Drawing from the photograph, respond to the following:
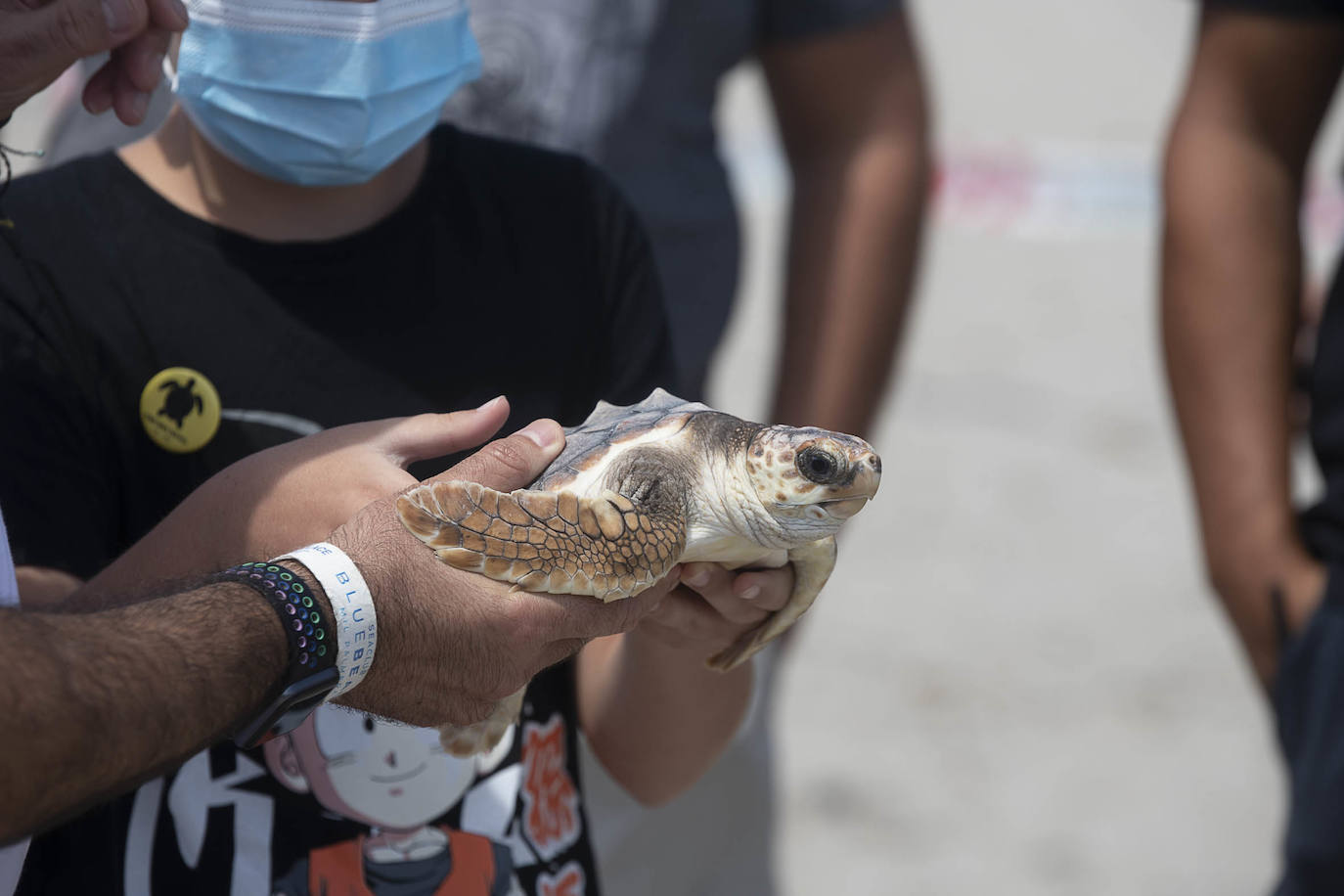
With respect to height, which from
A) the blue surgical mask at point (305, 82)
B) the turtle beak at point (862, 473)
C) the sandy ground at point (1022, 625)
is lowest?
the sandy ground at point (1022, 625)

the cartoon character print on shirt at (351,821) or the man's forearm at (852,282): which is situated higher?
the cartoon character print on shirt at (351,821)

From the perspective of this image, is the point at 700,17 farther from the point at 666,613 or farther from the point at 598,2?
the point at 666,613

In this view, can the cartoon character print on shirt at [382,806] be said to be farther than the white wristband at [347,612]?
Yes

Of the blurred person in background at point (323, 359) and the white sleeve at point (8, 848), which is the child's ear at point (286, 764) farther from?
the white sleeve at point (8, 848)

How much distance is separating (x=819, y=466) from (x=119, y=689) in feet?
1.55

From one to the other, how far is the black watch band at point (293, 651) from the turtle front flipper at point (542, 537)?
0.27ft

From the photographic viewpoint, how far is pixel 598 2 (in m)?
1.51

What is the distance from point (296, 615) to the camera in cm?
69

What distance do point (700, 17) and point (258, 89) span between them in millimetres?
745

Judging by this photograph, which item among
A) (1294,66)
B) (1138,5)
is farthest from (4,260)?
(1138,5)

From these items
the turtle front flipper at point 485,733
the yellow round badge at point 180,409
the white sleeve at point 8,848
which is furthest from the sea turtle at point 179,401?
the turtle front flipper at point 485,733

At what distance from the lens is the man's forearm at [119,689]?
1.91 feet

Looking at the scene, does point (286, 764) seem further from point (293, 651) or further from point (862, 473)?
point (862, 473)

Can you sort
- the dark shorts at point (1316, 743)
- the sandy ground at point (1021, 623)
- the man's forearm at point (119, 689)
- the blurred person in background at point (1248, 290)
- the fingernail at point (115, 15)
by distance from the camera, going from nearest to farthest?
the man's forearm at point (119, 689), the fingernail at point (115, 15), the dark shorts at point (1316, 743), the blurred person in background at point (1248, 290), the sandy ground at point (1021, 623)
